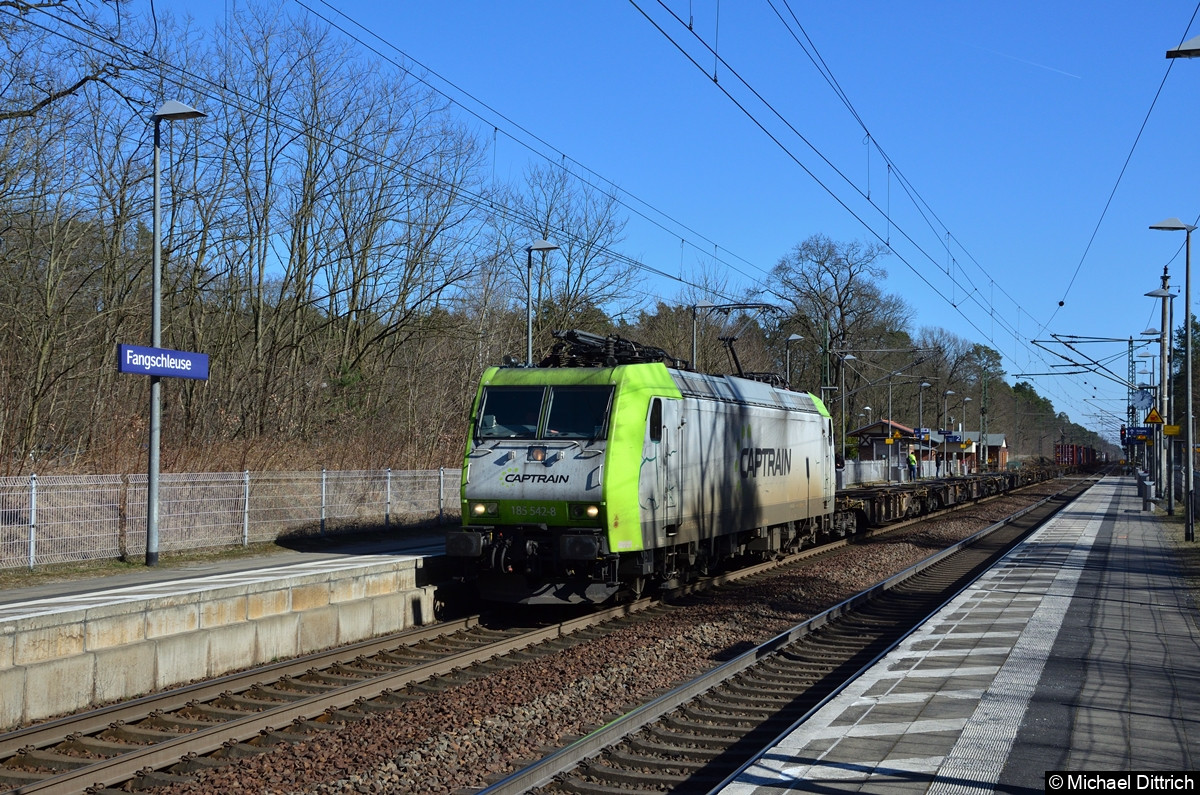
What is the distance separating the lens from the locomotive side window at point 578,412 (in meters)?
13.6

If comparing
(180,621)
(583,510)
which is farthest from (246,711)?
(583,510)

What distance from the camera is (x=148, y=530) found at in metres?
15.0

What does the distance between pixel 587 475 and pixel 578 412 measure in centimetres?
93

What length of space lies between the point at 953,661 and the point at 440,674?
5.06 meters

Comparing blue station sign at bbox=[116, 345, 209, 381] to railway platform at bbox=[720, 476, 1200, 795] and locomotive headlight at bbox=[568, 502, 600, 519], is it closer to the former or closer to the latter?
locomotive headlight at bbox=[568, 502, 600, 519]

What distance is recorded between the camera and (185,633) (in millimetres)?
10703

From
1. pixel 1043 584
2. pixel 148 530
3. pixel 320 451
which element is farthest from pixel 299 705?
pixel 320 451

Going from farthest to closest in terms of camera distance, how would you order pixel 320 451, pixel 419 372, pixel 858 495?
pixel 419 372 → pixel 858 495 → pixel 320 451

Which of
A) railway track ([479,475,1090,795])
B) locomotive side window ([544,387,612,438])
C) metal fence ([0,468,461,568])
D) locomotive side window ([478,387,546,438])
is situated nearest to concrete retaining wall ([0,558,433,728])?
locomotive side window ([478,387,546,438])

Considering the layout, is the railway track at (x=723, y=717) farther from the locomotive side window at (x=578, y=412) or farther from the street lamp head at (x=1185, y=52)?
the street lamp head at (x=1185, y=52)

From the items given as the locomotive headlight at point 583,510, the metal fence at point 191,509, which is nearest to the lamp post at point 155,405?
the metal fence at point 191,509

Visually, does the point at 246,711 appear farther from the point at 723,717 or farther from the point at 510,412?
the point at 510,412

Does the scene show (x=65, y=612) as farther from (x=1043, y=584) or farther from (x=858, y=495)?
(x=858, y=495)

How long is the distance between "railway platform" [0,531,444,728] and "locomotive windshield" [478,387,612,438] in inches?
88.8
